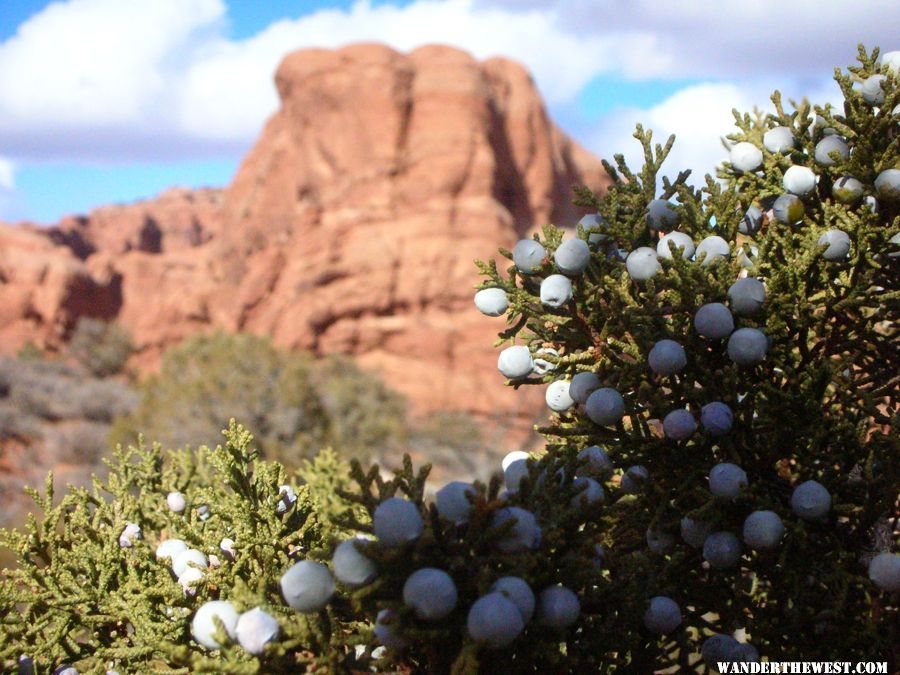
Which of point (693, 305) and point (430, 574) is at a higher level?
point (693, 305)

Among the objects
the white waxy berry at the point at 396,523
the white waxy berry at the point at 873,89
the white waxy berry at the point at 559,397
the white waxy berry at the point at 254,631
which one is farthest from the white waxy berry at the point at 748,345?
the white waxy berry at the point at 254,631

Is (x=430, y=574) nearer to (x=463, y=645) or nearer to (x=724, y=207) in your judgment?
(x=463, y=645)

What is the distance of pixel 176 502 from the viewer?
8.10 ft

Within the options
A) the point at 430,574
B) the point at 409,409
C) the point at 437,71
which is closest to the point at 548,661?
the point at 430,574

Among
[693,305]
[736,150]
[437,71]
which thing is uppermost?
[437,71]

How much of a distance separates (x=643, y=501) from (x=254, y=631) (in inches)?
41.2

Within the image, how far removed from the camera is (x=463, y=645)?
1447 mm

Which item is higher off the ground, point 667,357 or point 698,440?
point 667,357

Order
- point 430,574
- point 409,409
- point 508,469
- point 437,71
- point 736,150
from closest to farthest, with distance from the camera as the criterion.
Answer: point 430,574
point 508,469
point 736,150
point 409,409
point 437,71

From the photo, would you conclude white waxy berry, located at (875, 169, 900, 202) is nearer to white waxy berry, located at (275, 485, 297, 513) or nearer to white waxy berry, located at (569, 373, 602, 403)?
white waxy berry, located at (569, 373, 602, 403)

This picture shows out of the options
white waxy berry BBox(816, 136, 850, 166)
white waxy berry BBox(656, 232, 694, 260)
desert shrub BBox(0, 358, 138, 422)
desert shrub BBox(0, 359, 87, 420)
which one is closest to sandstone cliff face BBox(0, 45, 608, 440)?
desert shrub BBox(0, 358, 138, 422)

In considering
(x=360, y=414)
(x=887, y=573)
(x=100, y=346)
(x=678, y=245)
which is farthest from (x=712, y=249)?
(x=100, y=346)

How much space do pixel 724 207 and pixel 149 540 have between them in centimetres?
194

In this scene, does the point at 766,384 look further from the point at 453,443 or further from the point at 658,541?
the point at 453,443
